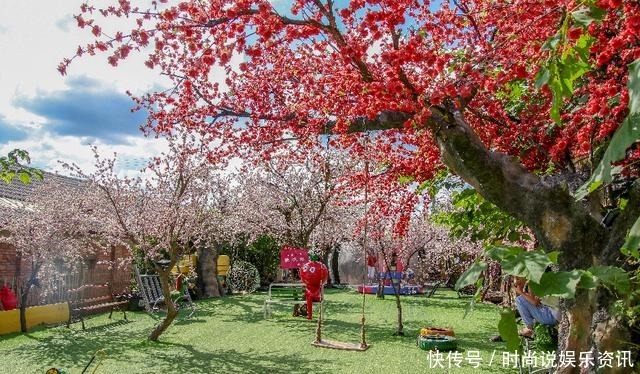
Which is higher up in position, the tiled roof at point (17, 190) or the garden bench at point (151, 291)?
the tiled roof at point (17, 190)

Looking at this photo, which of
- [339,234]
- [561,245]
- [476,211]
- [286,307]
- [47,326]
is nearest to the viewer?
[561,245]

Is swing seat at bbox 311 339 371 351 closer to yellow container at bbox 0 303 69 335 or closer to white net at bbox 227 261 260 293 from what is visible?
yellow container at bbox 0 303 69 335

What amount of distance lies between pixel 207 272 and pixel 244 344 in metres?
11.0

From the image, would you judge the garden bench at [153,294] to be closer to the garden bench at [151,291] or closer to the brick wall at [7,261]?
the garden bench at [151,291]

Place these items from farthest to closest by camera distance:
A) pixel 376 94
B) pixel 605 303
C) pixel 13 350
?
pixel 13 350 < pixel 376 94 < pixel 605 303

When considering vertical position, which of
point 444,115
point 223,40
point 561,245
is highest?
point 223,40

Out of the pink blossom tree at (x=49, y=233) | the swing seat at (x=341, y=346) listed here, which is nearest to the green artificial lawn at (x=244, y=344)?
the swing seat at (x=341, y=346)

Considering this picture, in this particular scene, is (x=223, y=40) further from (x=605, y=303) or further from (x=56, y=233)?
(x=56, y=233)

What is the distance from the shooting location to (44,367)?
797 centimetres

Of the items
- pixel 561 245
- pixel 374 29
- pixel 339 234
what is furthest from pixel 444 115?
pixel 339 234

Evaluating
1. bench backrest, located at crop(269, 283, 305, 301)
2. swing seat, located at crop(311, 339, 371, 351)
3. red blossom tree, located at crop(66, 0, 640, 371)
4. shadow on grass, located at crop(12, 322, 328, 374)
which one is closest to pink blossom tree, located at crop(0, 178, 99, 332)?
shadow on grass, located at crop(12, 322, 328, 374)

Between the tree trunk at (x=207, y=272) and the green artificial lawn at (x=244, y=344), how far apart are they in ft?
15.9

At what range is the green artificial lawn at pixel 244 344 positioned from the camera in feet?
25.5

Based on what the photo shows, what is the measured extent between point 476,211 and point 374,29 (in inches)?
157
